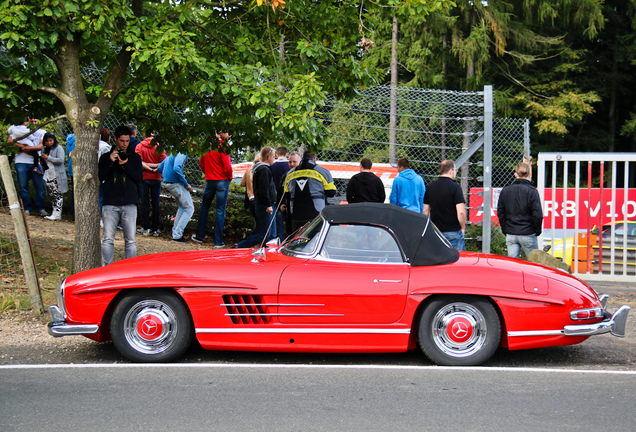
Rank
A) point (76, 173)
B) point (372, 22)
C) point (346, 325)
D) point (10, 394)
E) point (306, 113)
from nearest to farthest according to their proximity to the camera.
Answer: point (10, 394)
point (346, 325)
point (306, 113)
point (76, 173)
point (372, 22)

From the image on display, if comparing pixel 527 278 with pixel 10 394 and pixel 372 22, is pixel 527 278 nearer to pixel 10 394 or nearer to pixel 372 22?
pixel 10 394

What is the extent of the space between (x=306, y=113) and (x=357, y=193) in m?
2.44

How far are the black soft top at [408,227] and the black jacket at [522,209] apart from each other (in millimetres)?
→ 3078

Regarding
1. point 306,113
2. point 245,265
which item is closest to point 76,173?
point 306,113

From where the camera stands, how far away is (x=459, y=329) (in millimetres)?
5316

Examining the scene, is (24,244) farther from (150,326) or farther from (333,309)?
(333,309)

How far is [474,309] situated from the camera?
5.30 metres

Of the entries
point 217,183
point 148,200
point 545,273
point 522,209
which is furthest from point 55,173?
point 545,273

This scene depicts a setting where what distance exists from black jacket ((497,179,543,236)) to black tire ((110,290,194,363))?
190 inches

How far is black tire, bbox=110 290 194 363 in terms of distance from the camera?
5.33 m

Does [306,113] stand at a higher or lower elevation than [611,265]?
higher

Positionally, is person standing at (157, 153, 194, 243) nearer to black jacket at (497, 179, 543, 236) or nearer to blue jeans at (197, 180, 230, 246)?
blue jeans at (197, 180, 230, 246)

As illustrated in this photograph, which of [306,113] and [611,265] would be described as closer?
[306,113]

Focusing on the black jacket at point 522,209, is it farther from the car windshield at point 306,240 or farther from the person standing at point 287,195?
the car windshield at point 306,240
